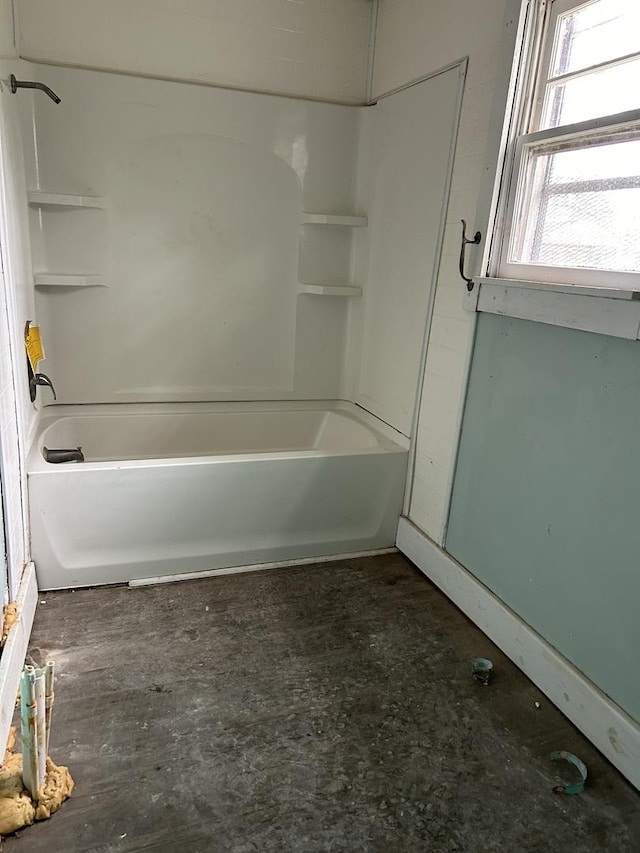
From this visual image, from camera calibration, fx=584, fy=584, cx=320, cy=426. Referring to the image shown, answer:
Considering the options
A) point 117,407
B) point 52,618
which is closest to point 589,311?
point 52,618

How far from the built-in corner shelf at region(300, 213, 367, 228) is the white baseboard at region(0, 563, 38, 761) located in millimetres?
2010

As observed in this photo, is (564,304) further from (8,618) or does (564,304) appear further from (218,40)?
(218,40)

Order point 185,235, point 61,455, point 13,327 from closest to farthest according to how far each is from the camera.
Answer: point 13,327 → point 61,455 → point 185,235

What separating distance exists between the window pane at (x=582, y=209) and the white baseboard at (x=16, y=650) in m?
1.93

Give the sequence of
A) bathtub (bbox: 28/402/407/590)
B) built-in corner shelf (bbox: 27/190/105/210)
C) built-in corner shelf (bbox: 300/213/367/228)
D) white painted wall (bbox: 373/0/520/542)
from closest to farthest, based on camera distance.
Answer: white painted wall (bbox: 373/0/520/542), bathtub (bbox: 28/402/407/590), built-in corner shelf (bbox: 27/190/105/210), built-in corner shelf (bbox: 300/213/367/228)

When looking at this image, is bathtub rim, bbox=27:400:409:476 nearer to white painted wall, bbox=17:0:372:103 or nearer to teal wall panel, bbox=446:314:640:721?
teal wall panel, bbox=446:314:640:721

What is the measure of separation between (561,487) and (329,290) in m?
1.67

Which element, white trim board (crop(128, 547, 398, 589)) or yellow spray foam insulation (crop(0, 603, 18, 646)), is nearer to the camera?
yellow spray foam insulation (crop(0, 603, 18, 646))

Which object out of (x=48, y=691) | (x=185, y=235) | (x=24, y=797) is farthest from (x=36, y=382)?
(x=24, y=797)

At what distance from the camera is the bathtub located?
2.14m

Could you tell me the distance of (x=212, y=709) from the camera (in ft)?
5.50

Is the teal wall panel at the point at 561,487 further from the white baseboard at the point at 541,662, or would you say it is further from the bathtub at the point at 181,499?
the bathtub at the point at 181,499

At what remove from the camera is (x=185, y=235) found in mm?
2822

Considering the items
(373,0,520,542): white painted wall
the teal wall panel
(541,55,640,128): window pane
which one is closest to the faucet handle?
(373,0,520,542): white painted wall
